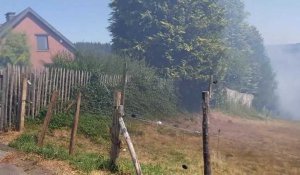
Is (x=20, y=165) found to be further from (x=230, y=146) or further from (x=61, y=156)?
(x=230, y=146)

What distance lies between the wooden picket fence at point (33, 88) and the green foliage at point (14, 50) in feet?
48.0

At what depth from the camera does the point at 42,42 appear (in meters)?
Result: 33.3

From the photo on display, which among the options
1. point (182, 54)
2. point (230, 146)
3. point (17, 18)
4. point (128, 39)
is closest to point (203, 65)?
point (182, 54)

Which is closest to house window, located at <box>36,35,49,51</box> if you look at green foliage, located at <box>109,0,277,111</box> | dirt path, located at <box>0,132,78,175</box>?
green foliage, located at <box>109,0,277,111</box>

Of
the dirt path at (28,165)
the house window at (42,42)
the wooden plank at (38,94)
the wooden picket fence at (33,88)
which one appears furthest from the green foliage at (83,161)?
the house window at (42,42)

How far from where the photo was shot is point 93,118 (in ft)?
48.5

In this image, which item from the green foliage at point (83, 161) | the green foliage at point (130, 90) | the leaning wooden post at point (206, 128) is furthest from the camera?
the green foliage at point (130, 90)

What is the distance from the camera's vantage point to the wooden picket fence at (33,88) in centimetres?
1173

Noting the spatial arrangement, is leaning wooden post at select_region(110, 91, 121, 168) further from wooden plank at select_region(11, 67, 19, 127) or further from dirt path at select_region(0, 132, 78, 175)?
wooden plank at select_region(11, 67, 19, 127)

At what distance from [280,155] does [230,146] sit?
Answer: 2098 mm

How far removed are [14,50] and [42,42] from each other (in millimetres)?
5059

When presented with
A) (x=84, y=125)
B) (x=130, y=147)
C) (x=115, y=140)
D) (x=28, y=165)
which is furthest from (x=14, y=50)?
(x=130, y=147)

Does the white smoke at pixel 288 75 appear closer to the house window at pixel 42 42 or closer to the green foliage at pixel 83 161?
the house window at pixel 42 42

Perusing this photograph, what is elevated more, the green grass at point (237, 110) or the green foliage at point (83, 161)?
the green foliage at point (83, 161)
